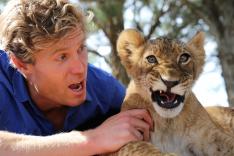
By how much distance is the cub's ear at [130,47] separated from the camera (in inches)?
110

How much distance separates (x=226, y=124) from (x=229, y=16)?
14.2ft

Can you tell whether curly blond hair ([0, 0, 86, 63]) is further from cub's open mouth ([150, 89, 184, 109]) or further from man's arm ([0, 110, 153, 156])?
cub's open mouth ([150, 89, 184, 109])

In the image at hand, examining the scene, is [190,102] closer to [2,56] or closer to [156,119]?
A: [156,119]

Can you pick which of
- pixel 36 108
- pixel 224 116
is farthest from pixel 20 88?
pixel 224 116

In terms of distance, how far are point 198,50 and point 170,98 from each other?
453 mm

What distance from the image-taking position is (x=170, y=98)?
2.49 m

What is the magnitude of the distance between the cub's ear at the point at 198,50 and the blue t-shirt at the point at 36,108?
494 millimetres

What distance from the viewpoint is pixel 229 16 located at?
24.1 ft

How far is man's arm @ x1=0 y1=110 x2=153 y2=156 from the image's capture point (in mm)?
2539

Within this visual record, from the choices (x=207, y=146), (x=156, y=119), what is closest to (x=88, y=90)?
(x=156, y=119)

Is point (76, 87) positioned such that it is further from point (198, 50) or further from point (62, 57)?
point (198, 50)

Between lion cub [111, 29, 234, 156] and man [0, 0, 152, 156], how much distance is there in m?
0.09

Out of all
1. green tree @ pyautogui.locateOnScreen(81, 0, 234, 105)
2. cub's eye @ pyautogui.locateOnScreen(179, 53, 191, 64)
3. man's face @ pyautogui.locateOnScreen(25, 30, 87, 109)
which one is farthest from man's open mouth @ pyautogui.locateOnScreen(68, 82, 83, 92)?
green tree @ pyautogui.locateOnScreen(81, 0, 234, 105)

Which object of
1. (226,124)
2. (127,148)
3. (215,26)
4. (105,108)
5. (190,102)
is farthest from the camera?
(215,26)
